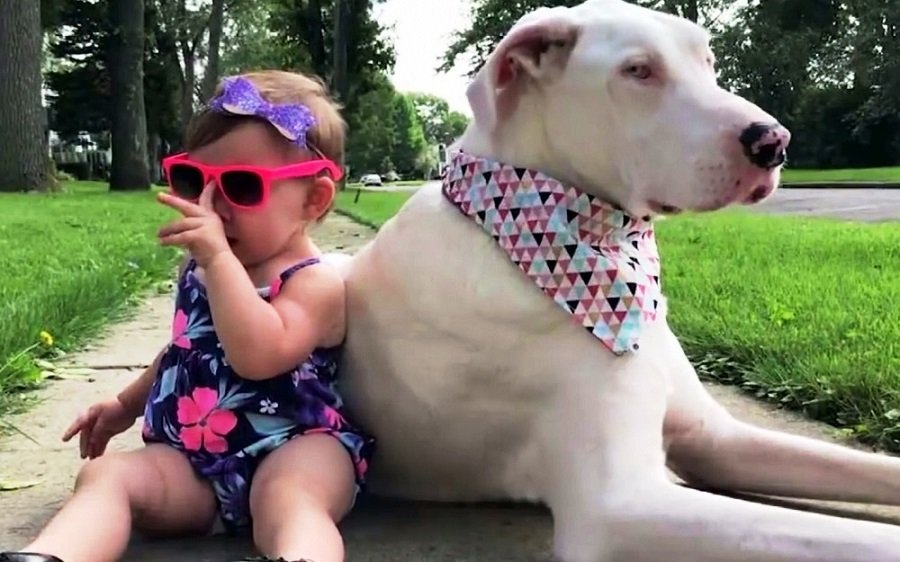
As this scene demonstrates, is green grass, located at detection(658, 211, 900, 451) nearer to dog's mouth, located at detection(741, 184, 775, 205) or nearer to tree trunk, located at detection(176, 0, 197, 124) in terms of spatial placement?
dog's mouth, located at detection(741, 184, 775, 205)

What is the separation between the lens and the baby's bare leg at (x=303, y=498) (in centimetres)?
198

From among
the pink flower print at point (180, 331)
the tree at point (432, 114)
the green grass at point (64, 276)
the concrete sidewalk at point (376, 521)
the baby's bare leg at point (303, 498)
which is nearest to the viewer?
the baby's bare leg at point (303, 498)

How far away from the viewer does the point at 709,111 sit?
6.99 feet

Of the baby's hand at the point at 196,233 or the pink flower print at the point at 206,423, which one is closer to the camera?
the baby's hand at the point at 196,233

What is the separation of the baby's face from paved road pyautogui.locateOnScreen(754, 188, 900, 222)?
10577 millimetres

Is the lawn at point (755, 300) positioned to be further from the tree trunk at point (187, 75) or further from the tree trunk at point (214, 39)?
the tree trunk at point (187, 75)

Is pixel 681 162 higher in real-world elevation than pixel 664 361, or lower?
higher

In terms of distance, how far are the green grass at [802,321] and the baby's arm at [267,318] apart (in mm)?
1439

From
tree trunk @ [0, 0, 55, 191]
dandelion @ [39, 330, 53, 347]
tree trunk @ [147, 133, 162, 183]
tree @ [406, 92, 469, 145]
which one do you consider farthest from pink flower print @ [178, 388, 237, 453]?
tree @ [406, 92, 469, 145]

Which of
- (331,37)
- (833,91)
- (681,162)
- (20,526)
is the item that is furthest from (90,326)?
(833,91)

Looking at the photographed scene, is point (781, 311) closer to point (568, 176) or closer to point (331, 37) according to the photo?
point (568, 176)

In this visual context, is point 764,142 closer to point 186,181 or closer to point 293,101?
point 293,101

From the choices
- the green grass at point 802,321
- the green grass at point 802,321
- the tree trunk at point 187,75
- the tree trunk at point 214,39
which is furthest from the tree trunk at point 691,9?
the green grass at point 802,321

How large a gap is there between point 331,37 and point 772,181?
35.6 meters
